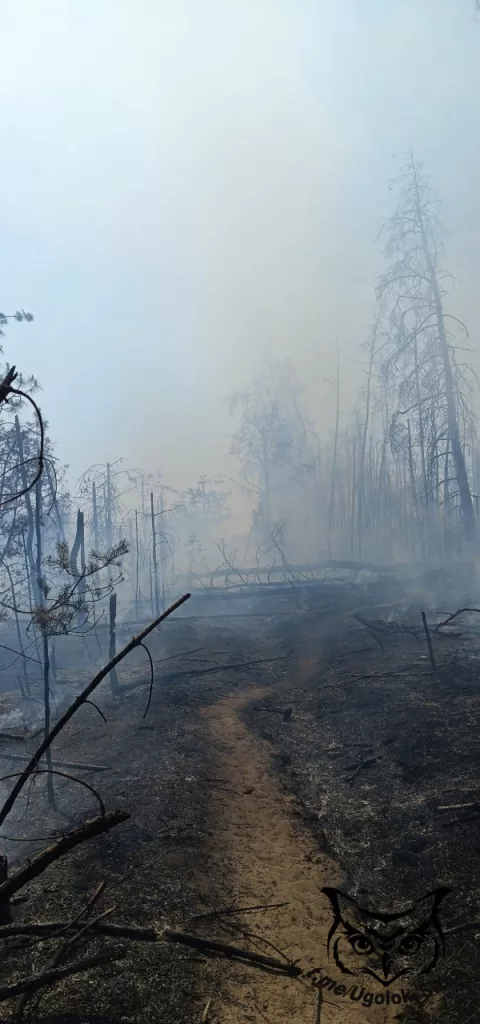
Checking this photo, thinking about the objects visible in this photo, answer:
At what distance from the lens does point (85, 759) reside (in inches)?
484

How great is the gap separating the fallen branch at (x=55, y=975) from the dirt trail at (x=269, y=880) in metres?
1.05

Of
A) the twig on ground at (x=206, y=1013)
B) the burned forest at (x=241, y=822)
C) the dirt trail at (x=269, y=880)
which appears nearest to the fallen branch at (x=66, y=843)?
the burned forest at (x=241, y=822)

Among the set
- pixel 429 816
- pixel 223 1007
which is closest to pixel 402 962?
pixel 223 1007

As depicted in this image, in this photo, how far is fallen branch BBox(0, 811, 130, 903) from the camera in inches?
170

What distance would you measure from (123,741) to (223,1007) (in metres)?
8.12

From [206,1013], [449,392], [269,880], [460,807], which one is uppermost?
[449,392]

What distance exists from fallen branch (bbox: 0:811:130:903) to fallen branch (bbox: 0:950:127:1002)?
690 mm

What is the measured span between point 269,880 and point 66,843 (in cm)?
427

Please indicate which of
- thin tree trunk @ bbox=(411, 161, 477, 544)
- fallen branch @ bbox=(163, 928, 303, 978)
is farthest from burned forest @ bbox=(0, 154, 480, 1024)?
thin tree trunk @ bbox=(411, 161, 477, 544)

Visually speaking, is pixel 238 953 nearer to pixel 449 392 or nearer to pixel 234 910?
pixel 234 910

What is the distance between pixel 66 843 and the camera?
4.38 metres

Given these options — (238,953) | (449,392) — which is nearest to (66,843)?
(238,953)

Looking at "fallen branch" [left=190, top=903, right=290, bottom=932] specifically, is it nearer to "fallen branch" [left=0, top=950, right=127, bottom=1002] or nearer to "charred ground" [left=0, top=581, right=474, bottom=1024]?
"charred ground" [left=0, top=581, right=474, bottom=1024]

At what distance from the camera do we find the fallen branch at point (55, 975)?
471 cm
